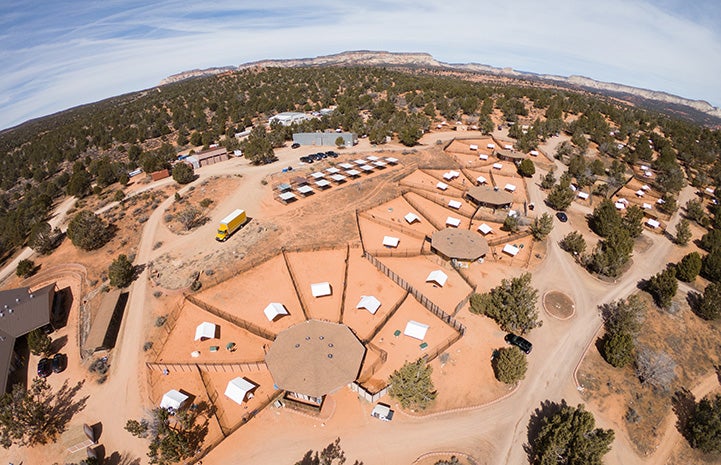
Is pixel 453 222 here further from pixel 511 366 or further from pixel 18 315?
pixel 18 315

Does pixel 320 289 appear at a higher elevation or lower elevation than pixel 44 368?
higher

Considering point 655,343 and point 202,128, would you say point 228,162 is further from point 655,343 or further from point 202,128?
point 655,343

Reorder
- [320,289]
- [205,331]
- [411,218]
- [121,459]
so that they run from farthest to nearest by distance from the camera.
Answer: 1. [411,218]
2. [320,289]
3. [205,331]
4. [121,459]

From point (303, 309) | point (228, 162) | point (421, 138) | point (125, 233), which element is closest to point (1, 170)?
point (228, 162)

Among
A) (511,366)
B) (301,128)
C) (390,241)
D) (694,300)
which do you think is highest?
(694,300)

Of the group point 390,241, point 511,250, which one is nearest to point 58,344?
point 390,241

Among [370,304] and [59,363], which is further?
[370,304]

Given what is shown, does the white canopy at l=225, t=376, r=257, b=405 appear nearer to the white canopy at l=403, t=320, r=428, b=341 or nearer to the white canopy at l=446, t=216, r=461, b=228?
the white canopy at l=403, t=320, r=428, b=341
